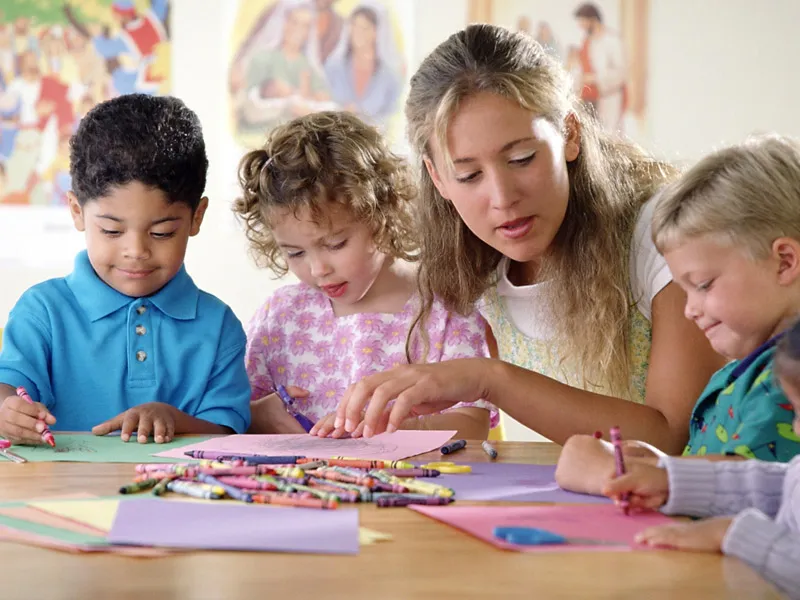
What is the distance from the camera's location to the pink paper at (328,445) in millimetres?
1254

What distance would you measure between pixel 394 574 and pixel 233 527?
0.61 ft

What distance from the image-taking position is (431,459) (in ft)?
4.07

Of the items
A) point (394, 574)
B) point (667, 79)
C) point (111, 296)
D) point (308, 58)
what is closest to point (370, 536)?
point (394, 574)

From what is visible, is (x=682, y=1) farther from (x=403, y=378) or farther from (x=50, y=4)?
(x=403, y=378)

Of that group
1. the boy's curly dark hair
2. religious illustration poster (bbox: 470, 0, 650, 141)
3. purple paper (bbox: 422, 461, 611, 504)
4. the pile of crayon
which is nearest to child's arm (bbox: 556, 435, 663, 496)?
purple paper (bbox: 422, 461, 611, 504)

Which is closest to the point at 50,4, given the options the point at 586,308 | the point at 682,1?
the point at 682,1

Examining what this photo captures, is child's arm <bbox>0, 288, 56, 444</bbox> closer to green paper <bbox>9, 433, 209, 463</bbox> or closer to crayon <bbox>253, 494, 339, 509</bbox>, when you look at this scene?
green paper <bbox>9, 433, 209, 463</bbox>

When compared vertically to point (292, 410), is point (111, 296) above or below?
above

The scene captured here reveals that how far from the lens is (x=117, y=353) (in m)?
1.70

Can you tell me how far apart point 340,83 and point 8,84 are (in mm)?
1315

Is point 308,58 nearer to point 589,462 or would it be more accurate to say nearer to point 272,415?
point 272,415

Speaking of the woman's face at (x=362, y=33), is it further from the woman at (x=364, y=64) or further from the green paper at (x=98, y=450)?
the green paper at (x=98, y=450)

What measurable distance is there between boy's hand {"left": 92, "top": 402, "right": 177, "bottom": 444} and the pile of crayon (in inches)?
9.4

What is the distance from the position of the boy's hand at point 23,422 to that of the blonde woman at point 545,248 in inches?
18.3
